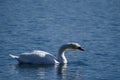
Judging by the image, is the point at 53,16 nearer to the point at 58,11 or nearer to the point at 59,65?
the point at 58,11

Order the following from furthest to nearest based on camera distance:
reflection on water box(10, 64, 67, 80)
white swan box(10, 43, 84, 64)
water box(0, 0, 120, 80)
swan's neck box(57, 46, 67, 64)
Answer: swan's neck box(57, 46, 67, 64)
white swan box(10, 43, 84, 64)
water box(0, 0, 120, 80)
reflection on water box(10, 64, 67, 80)

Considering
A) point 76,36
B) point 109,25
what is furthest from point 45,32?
point 109,25

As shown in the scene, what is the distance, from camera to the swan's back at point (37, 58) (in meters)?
29.9

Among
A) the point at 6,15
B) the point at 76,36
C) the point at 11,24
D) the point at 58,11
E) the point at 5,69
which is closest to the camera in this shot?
the point at 5,69

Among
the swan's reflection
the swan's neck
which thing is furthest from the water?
the swan's neck

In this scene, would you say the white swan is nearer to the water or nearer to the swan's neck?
the swan's neck

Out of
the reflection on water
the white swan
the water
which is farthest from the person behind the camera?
the white swan

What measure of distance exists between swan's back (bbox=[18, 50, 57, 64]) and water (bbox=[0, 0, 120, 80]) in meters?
0.31

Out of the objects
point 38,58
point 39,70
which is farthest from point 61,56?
point 39,70

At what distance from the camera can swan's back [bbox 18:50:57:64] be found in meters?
29.9

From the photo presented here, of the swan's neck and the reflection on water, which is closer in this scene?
the reflection on water

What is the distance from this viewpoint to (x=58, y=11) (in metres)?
48.0

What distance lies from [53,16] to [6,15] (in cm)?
265

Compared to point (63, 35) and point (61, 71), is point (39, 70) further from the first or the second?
point (63, 35)
